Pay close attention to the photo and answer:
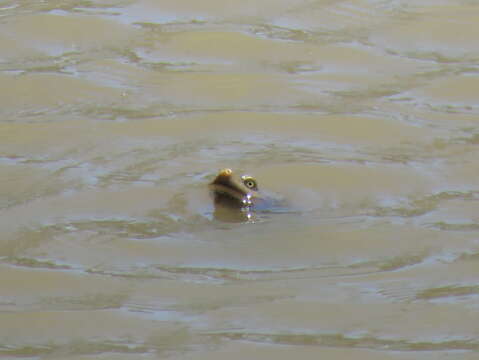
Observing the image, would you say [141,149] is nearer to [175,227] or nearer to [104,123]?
[104,123]

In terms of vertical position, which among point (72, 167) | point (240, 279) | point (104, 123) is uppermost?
point (104, 123)

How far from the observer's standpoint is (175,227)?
4.12 meters

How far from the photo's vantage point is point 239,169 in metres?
4.59

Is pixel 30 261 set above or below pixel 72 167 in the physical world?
below

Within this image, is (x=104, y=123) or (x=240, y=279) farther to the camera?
(x=104, y=123)

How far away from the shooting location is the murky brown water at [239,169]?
339 cm

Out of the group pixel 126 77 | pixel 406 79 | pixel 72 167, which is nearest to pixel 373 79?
pixel 406 79

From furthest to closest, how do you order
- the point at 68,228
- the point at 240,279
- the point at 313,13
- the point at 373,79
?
the point at 313,13 → the point at 373,79 → the point at 68,228 → the point at 240,279

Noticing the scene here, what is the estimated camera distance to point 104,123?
4992 mm

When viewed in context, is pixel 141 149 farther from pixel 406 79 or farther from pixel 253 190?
pixel 406 79

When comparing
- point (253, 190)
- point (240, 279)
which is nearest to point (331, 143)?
point (253, 190)

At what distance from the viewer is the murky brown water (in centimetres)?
339

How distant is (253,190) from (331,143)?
0.61 meters

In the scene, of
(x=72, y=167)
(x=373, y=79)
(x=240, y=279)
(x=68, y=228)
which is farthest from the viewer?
(x=373, y=79)
